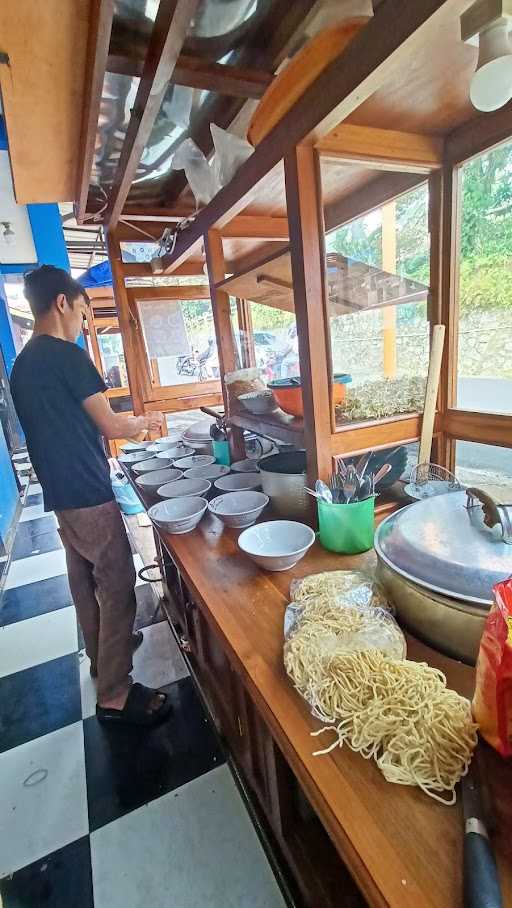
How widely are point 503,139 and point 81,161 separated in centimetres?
139

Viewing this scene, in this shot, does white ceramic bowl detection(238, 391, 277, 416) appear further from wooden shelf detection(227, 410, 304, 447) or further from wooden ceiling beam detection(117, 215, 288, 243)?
wooden ceiling beam detection(117, 215, 288, 243)

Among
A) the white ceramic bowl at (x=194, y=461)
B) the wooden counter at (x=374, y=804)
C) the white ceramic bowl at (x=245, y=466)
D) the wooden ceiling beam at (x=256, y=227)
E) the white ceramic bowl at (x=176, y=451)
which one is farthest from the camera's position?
the white ceramic bowl at (x=176, y=451)

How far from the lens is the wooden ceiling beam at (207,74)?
1093 millimetres

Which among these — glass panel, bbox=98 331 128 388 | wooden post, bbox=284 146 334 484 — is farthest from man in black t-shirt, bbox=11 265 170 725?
glass panel, bbox=98 331 128 388

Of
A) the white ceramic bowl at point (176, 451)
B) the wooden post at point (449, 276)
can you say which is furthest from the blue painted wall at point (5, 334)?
the wooden post at point (449, 276)

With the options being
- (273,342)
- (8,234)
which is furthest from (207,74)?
(8,234)

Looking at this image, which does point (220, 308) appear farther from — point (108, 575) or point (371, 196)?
point (108, 575)

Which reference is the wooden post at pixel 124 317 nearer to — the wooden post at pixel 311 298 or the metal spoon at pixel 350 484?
the wooden post at pixel 311 298

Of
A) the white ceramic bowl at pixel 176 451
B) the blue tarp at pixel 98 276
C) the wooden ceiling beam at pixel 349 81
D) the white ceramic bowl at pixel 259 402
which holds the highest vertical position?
the blue tarp at pixel 98 276

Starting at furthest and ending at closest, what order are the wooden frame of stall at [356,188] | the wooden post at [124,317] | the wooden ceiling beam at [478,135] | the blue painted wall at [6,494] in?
1. the blue painted wall at [6,494]
2. the wooden post at [124,317]
3. the wooden ceiling beam at [478,135]
4. the wooden frame of stall at [356,188]

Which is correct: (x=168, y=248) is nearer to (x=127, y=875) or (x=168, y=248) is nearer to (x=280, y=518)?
(x=280, y=518)

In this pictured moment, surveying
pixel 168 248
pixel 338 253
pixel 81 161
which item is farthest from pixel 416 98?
pixel 168 248

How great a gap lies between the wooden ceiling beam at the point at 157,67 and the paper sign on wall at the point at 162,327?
1171 mm

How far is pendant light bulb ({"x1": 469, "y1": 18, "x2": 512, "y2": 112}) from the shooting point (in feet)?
2.27
